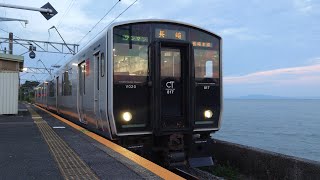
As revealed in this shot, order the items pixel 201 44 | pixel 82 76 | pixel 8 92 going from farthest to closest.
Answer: pixel 8 92, pixel 82 76, pixel 201 44

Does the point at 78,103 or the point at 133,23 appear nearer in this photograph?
the point at 133,23

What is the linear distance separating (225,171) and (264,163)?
1158 mm

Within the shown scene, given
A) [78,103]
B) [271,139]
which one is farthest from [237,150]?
[271,139]

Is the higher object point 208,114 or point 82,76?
point 82,76

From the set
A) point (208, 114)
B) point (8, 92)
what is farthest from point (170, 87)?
point (8, 92)

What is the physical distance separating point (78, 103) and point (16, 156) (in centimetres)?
486

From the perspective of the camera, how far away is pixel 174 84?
806 cm

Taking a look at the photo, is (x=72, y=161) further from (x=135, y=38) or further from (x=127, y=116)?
(x=135, y=38)

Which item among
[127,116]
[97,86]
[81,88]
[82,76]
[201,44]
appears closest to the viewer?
[127,116]

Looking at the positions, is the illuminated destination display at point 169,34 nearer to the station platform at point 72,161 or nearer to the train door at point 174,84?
the train door at point 174,84

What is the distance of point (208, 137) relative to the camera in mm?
8672

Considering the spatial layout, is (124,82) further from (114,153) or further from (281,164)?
(281,164)

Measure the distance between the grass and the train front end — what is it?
1209 mm

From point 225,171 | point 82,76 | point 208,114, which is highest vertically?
point 82,76
